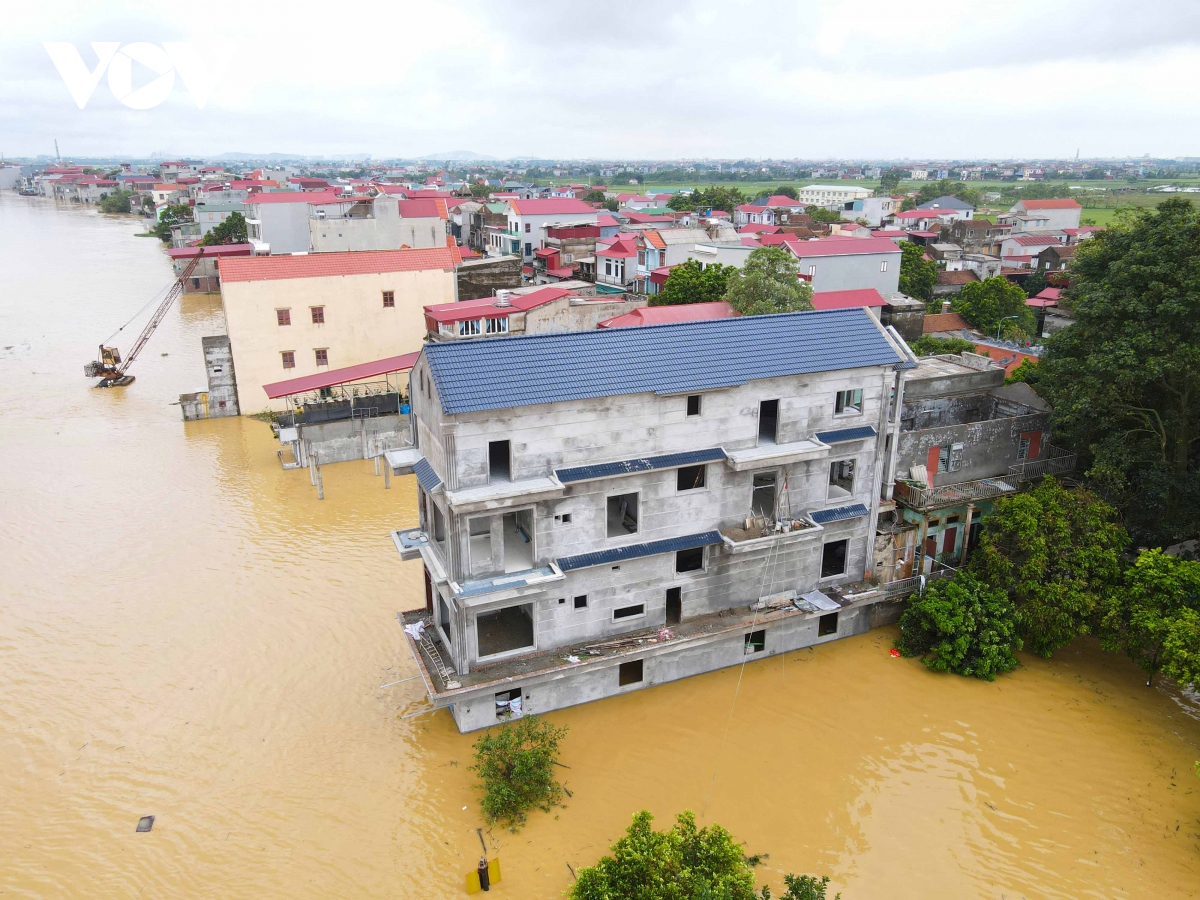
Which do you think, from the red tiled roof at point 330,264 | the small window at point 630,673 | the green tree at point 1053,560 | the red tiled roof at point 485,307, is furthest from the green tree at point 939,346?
the small window at point 630,673

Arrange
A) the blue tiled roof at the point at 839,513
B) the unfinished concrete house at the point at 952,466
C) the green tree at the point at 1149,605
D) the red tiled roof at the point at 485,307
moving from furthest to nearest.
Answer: the red tiled roof at the point at 485,307 → the unfinished concrete house at the point at 952,466 → the blue tiled roof at the point at 839,513 → the green tree at the point at 1149,605

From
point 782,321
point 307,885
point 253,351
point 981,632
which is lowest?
point 307,885

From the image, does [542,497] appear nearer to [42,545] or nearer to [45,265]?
[42,545]

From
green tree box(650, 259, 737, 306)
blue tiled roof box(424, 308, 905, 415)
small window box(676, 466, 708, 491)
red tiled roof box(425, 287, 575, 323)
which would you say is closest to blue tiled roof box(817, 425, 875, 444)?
blue tiled roof box(424, 308, 905, 415)

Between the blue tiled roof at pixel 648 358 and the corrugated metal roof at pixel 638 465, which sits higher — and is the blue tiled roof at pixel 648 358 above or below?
above

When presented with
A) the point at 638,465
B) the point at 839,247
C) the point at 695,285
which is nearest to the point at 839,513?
the point at 638,465

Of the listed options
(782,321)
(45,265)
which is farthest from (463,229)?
(782,321)

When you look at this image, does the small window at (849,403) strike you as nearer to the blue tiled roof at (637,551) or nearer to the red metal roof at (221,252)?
the blue tiled roof at (637,551)
